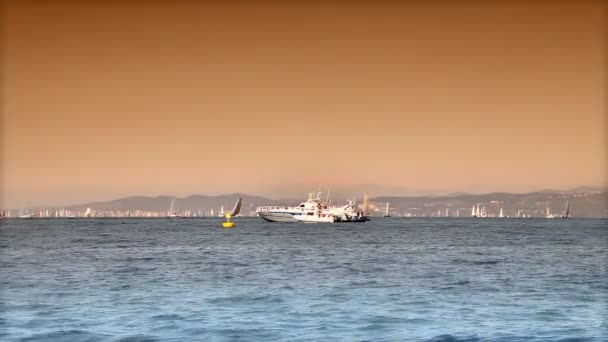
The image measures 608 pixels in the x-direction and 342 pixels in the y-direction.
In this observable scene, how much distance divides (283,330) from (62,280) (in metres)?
18.5

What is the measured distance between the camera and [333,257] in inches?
2135

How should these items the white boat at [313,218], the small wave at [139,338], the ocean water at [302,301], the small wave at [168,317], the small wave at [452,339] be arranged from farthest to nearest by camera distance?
the white boat at [313,218]
the small wave at [168,317]
the ocean water at [302,301]
the small wave at [452,339]
the small wave at [139,338]

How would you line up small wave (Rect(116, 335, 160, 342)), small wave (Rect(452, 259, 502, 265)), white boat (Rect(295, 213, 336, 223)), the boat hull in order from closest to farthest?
small wave (Rect(116, 335, 160, 342)) < small wave (Rect(452, 259, 502, 265)) < white boat (Rect(295, 213, 336, 223)) < the boat hull

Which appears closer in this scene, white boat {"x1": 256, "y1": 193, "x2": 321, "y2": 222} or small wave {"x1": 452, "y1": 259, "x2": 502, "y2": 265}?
small wave {"x1": 452, "y1": 259, "x2": 502, "y2": 265}

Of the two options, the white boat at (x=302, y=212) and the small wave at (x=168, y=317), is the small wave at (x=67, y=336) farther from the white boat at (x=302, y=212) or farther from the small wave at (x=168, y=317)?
the white boat at (x=302, y=212)

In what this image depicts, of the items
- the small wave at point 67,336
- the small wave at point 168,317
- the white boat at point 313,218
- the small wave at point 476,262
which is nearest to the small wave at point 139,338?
the small wave at point 67,336

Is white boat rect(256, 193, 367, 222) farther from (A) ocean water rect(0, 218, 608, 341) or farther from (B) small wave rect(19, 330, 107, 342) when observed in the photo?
(B) small wave rect(19, 330, 107, 342)

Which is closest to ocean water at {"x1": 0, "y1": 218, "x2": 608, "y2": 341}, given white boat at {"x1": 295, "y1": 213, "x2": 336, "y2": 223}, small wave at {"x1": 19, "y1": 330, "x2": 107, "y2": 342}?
small wave at {"x1": 19, "y1": 330, "x2": 107, "y2": 342}

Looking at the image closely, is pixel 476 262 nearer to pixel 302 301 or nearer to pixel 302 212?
pixel 302 301

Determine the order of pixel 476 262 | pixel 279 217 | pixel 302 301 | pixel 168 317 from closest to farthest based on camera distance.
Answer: pixel 168 317 → pixel 302 301 → pixel 476 262 → pixel 279 217

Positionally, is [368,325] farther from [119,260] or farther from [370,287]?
[119,260]

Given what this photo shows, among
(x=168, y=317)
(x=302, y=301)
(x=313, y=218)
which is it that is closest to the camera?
(x=168, y=317)

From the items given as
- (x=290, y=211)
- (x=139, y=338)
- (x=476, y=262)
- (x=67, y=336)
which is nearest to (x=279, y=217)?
(x=290, y=211)

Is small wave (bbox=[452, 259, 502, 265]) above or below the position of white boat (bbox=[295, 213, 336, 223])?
above
